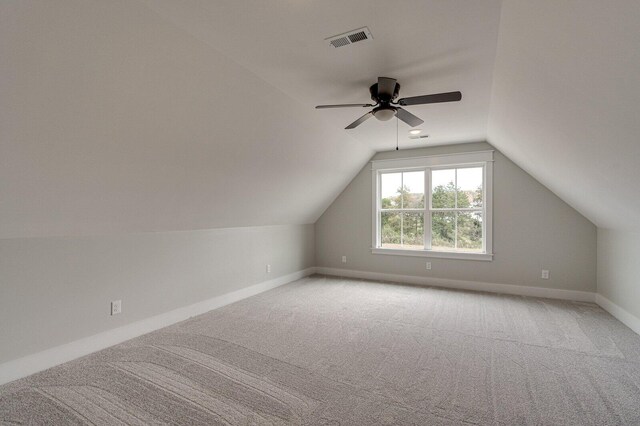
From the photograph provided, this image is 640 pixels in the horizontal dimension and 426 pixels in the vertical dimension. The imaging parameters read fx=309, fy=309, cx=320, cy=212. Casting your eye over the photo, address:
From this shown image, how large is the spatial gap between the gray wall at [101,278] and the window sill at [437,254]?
2.57 metres

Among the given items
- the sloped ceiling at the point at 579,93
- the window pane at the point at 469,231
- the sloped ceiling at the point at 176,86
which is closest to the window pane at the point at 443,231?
the window pane at the point at 469,231

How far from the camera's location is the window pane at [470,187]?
17.1 ft

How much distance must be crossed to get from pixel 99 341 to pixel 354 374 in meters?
2.36

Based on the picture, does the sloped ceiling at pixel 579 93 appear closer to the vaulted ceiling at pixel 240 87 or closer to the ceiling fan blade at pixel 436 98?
the vaulted ceiling at pixel 240 87

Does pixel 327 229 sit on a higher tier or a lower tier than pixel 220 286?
higher

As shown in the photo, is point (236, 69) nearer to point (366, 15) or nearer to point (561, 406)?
point (366, 15)

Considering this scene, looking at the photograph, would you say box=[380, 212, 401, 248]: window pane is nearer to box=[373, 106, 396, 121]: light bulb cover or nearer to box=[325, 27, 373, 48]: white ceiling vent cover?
box=[373, 106, 396, 121]: light bulb cover

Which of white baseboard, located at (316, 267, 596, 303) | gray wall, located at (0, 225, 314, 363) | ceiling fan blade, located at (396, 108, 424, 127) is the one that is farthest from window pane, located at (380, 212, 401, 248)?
ceiling fan blade, located at (396, 108, 424, 127)

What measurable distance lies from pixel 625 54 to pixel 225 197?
3531 millimetres

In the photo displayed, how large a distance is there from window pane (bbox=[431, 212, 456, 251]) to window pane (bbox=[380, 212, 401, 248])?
24.8 inches

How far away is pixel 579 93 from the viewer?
1964 mm

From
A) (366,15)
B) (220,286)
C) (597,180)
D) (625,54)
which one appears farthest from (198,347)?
(597,180)

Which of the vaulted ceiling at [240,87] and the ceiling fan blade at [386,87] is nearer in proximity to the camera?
the vaulted ceiling at [240,87]

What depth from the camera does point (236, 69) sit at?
254cm
